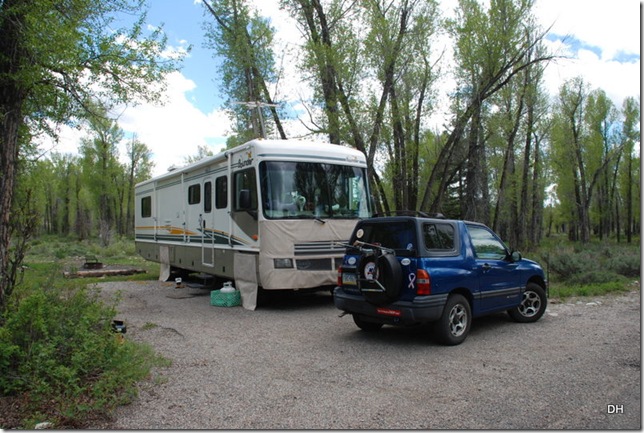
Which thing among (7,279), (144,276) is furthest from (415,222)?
(144,276)

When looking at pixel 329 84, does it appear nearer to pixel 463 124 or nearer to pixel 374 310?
pixel 463 124

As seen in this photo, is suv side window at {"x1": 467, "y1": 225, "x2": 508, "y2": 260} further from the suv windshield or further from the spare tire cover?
the spare tire cover

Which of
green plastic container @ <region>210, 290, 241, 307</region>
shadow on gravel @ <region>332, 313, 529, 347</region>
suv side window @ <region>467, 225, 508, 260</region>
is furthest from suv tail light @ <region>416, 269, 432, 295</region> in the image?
green plastic container @ <region>210, 290, 241, 307</region>

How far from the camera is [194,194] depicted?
12031 mm

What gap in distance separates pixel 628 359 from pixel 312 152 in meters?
6.37

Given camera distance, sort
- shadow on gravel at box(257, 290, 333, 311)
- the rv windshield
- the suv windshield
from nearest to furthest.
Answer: the suv windshield, the rv windshield, shadow on gravel at box(257, 290, 333, 311)

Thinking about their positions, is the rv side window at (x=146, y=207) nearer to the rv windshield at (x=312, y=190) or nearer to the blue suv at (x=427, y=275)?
the rv windshield at (x=312, y=190)

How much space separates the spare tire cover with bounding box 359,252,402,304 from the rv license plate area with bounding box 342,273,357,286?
31 cm

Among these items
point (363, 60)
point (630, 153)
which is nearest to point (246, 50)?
point (363, 60)

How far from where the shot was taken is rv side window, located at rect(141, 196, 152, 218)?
15391 mm

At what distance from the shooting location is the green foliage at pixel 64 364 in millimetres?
4113

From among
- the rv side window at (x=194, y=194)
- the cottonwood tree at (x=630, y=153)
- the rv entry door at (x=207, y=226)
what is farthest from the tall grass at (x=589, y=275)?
the cottonwood tree at (x=630, y=153)

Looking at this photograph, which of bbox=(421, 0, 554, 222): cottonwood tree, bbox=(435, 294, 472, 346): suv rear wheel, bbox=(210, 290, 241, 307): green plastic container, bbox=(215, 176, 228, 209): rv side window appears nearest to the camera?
bbox=(435, 294, 472, 346): suv rear wheel

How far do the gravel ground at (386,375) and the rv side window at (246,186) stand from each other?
7.21 feet
